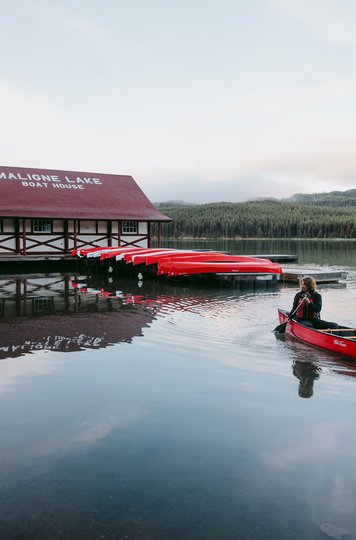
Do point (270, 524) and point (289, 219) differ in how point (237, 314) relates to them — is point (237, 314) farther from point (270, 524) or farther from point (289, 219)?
point (289, 219)

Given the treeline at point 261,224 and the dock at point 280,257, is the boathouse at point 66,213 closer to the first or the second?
the dock at point 280,257

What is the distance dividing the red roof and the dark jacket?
878 inches

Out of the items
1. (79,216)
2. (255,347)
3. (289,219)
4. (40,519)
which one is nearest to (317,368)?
(255,347)

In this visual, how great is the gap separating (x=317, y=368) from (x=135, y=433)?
444cm

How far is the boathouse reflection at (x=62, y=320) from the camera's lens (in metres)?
11.5

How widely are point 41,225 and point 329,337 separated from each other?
2570 centimetres

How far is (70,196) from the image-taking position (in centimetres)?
3544

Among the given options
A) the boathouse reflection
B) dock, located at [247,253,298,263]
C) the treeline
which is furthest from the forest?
the boathouse reflection

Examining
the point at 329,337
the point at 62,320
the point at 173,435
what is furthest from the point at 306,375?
the point at 62,320

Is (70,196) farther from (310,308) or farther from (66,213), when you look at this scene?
(310,308)

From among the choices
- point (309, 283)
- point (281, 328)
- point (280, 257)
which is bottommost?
point (281, 328)

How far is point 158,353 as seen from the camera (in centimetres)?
1067

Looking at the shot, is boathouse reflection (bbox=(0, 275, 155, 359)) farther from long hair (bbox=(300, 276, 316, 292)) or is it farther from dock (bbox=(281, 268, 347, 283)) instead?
dock (bbox=(281, 268, 347, 283))

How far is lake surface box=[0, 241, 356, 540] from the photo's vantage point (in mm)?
4621
